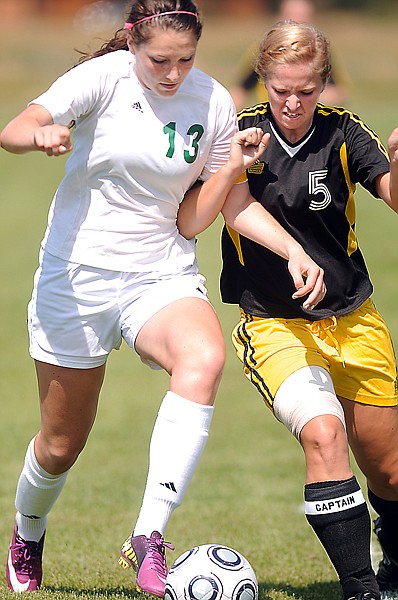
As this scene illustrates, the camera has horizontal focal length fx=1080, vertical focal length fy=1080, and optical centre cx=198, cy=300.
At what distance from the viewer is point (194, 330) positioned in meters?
4.15

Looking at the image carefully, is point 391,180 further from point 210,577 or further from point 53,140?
point 210,577

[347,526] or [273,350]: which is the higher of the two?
[273,350]

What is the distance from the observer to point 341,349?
460cm

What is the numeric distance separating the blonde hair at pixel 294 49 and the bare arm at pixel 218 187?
28cm

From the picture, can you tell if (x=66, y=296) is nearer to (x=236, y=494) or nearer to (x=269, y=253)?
(x=269, y=253)

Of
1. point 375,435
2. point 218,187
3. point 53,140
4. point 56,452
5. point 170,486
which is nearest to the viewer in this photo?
point 53,140

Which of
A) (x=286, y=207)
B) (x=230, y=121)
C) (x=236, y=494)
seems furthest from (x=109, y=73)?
(x=236, y=494)

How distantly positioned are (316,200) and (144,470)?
4.23 meters

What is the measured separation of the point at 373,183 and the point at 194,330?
985 millimetres

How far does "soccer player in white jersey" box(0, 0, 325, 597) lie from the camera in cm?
409

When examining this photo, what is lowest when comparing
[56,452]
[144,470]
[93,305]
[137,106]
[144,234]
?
[144,470]

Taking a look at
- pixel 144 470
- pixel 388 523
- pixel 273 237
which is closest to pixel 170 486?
pixel 273 237

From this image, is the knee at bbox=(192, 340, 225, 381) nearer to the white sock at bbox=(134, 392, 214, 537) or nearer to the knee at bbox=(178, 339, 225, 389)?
the knee at bbox=(178, 339, 225, 389)

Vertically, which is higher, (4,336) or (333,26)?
(4,336)
